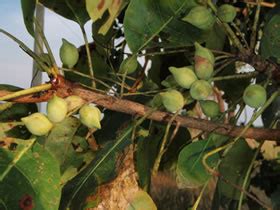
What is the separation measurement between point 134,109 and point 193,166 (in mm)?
128

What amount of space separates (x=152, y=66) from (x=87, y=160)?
0.25 meters

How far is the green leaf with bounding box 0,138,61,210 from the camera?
0.60 m

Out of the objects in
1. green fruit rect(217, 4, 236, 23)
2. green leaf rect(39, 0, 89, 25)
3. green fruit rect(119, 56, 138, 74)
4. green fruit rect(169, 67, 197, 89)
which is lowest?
green fruit rect(169, 67, 197, 89)

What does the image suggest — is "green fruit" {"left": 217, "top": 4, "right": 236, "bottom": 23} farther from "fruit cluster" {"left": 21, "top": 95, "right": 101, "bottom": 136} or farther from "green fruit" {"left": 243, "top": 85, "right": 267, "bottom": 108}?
"fruit cluster" {"left": 21, "top": 95, "right": 101, "bottom": 136}

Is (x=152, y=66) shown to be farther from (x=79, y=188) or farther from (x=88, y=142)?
(x=79, y=188)

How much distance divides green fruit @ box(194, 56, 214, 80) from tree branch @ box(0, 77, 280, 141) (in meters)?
0.05

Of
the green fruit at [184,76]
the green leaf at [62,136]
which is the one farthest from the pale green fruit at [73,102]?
the green leaf at [62,136]

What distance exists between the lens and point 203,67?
593 millimetres

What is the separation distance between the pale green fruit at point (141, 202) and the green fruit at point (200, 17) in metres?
0.21

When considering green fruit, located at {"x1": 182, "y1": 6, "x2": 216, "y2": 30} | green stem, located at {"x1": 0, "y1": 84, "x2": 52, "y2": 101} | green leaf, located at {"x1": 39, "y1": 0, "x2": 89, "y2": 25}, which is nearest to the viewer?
green stem, located at {"x1": 0, "y1": 84, "x2": 52, "y2": 101}

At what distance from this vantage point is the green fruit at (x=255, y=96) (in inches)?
23.4

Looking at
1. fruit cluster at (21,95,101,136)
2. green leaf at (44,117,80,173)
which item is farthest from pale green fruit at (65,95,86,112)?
green leaf at (44,117,80,173)

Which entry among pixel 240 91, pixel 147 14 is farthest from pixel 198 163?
pixel 240 91

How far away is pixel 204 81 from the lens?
0.59 meters
